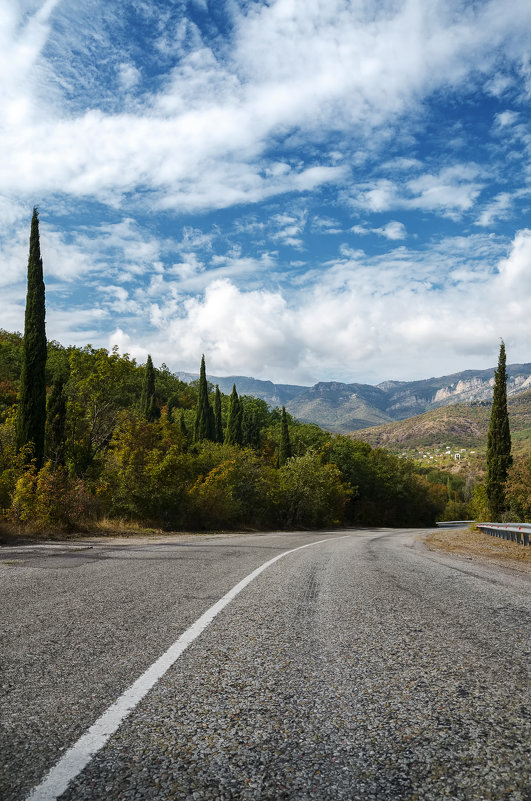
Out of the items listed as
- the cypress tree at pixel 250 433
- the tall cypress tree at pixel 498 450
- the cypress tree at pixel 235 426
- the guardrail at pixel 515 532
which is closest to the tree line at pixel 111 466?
the cypress tree at pixel 235 426

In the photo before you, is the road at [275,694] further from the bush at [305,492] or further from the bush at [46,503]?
the bush at [305,492]

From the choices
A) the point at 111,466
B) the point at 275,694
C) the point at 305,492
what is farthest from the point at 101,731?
the point at 305,492

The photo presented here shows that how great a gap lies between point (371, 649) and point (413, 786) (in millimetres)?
2029

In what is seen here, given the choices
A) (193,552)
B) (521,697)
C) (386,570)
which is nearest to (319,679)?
(521,697)

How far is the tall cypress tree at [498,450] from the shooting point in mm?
31188

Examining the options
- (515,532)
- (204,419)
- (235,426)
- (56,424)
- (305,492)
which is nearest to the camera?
(515,532)

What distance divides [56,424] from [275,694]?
2636cm

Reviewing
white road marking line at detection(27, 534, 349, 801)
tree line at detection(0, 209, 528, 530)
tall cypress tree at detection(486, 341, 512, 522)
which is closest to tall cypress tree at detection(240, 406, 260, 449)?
tree line at detection(0, 209, 528, 530)

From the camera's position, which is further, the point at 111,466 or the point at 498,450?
the point at 498,450

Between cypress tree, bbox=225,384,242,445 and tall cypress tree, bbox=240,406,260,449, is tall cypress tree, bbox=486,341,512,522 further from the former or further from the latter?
tall cypress tree, bbox=240,406,260,449

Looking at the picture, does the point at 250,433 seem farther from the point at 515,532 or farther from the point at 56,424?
the point at 515,532

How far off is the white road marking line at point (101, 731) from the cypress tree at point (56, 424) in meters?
23.6

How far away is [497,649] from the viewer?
398cm

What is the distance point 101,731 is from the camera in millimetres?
2477
